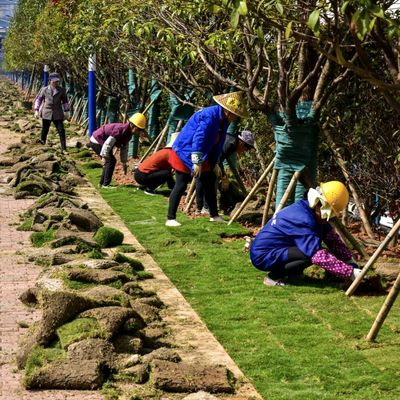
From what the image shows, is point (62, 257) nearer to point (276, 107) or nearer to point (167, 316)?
point (167, 316)

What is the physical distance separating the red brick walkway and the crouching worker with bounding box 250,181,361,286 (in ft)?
7.53

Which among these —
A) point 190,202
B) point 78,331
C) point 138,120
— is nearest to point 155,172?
point 138,120

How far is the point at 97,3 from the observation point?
1598 cm

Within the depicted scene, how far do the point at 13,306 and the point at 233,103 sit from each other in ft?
14.5

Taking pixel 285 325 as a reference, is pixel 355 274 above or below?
above

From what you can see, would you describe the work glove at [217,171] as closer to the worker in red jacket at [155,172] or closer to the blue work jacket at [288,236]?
the worker in red jacket at [155,172]

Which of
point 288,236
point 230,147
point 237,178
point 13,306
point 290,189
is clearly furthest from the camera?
point 237,178

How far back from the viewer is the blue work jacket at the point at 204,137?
11.4 meters

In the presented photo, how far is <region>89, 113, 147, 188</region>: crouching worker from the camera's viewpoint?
50.1 feet

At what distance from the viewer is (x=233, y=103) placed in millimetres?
11156

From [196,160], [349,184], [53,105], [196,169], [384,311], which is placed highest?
[384,311]

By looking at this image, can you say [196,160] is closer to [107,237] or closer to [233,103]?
[233,103]

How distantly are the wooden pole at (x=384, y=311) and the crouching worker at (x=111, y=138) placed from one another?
8832 mm

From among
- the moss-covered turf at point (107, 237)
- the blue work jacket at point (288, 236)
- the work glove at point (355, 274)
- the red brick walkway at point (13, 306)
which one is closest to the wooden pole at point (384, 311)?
the work glove at point (355, 274)
